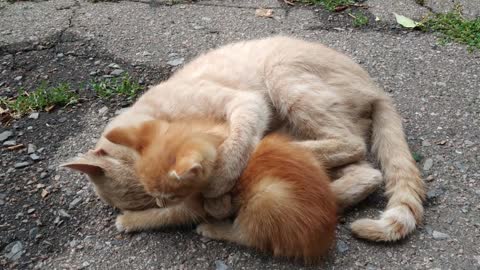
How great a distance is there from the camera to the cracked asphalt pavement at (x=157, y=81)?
294 cm

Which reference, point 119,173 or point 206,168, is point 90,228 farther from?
point 206,168

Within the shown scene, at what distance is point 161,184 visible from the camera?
272 centimetres

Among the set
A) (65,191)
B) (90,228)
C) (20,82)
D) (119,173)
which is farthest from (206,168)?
(20,82)

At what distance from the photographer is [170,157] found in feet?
9.04

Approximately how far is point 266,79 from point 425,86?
1391mm

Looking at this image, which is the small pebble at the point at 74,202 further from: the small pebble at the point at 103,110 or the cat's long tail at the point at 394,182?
the cat's long tail at the point at 394,182

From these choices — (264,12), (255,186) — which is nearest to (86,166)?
(255,186)

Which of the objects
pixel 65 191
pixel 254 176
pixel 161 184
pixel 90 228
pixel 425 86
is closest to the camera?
pixel 161 184

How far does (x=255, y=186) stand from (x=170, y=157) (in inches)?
19.8

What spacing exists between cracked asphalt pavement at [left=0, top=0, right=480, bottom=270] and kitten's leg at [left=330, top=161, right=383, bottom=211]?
0.31ft

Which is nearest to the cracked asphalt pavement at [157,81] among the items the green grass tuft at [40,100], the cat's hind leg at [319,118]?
the green grass tuft at [40,100]

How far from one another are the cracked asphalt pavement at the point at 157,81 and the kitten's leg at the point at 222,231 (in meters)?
0.05

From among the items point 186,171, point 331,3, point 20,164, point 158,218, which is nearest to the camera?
point 186,171

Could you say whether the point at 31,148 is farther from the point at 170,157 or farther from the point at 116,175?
the point at 170,157
